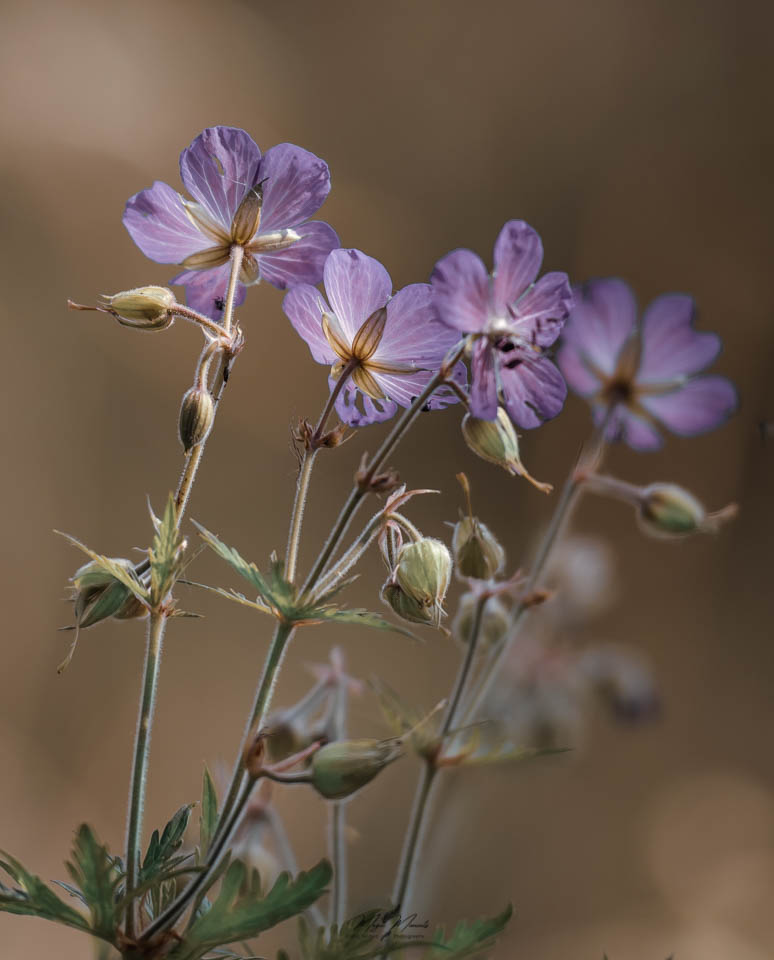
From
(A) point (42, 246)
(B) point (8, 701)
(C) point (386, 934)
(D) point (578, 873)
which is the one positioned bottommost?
(D) point (578, 873)

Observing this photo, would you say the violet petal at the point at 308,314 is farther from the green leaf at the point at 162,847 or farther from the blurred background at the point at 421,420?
the blurred background at the point at 421,420

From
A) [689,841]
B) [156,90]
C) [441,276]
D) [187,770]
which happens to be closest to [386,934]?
[441,276]

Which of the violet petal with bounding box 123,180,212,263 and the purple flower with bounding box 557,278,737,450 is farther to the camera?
the purple flower with bounding box 557,278,737,450

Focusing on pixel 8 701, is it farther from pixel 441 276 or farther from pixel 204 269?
pixel 441 276

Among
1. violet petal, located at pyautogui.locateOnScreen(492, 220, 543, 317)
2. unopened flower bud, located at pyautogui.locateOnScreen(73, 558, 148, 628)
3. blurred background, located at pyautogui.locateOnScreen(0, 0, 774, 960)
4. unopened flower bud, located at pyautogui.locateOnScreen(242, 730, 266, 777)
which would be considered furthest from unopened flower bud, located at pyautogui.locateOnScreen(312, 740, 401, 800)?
blurred background, located at pyautogui.locateOnScreen(0, 0, 774, 960)

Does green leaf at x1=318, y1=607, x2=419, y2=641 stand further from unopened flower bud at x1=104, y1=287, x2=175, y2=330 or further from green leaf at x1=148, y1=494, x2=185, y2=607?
unopened flower bud at x1=104, y1=287, x2=175, y2=330

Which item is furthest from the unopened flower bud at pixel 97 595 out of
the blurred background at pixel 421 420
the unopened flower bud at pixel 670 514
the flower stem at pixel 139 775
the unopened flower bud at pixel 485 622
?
the blurred background at pixel 421 420
